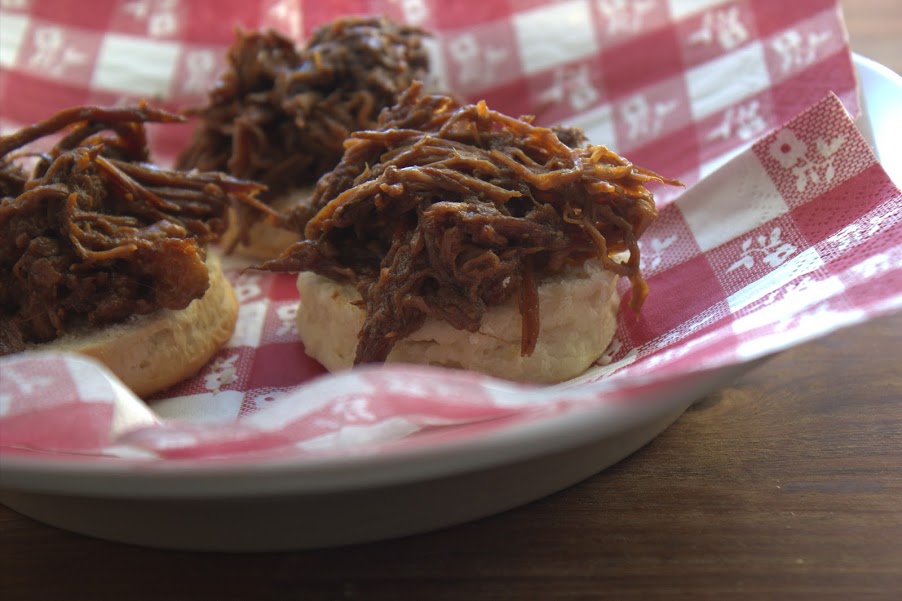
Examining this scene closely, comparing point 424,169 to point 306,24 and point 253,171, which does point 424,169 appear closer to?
point 253,171

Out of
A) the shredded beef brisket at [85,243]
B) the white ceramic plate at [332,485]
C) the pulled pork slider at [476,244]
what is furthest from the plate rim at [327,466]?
the shredded beef brisket at [85,243]

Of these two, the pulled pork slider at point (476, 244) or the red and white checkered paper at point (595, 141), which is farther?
the pulled pork slider at point (476, 244)

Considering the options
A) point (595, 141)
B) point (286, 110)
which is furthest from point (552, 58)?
point (286, 110)

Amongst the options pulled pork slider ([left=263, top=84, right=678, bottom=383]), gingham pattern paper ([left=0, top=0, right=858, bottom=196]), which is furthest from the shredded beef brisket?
gingham pattern paper ([left=0, top=0, right=858, bottom=196])

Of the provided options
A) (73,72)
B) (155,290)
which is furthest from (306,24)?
(155,290)

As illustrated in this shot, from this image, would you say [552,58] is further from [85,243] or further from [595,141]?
[85,243]

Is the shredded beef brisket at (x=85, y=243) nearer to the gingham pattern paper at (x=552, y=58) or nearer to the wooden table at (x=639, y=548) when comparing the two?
the wooden table at (x=639, y=548)

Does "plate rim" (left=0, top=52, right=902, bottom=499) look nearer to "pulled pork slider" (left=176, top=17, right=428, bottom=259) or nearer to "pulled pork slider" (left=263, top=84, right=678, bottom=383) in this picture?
"pulled pork slider" (left=263, top=84, right=678, bottom=383)
